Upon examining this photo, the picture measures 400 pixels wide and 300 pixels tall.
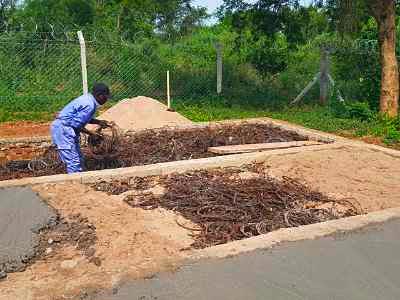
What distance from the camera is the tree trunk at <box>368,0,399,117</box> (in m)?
11.4

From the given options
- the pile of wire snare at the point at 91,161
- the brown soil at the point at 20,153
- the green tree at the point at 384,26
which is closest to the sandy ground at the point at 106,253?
the pile of wire snare at the point at 91,161

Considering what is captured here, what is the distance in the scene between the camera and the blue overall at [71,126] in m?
6.78

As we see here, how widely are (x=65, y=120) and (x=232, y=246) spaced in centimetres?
372

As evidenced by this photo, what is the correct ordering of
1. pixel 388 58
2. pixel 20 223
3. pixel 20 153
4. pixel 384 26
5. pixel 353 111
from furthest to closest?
pixel 353 111
pixel 388 58
pixel 384 26
pixel 20 153
pixel 20 223

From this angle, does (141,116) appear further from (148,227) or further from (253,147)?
(148,227)

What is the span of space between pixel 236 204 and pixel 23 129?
648cm

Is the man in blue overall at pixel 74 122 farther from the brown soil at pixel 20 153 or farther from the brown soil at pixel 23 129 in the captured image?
the brown soil at pixel 23 129

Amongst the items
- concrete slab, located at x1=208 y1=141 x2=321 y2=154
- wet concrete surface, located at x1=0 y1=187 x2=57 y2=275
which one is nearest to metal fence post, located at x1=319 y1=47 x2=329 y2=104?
concrete slab, located at x1=208 y1=141 x2=321 y2=154

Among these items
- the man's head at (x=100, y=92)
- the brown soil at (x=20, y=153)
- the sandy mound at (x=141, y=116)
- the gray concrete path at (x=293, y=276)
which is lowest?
the brown soil at (x=20, y=153)

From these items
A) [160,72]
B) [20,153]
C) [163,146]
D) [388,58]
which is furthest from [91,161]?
[160,72]

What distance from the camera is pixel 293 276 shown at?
11.7 feet

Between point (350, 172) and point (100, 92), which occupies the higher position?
point (100, 92)

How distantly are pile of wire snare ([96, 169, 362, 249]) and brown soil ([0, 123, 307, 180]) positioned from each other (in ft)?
5.47

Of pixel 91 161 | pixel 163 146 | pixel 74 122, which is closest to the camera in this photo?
pixel 74 122
